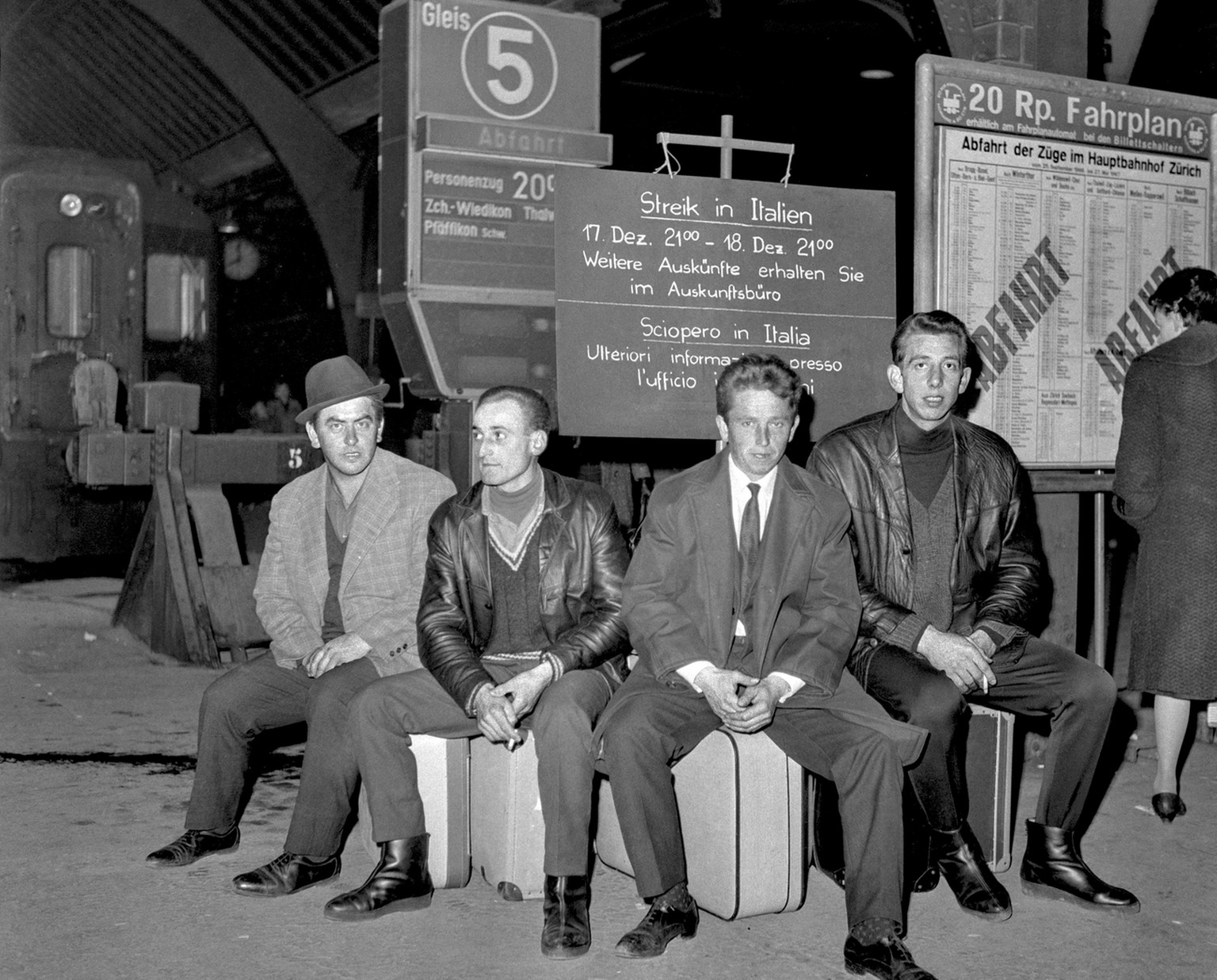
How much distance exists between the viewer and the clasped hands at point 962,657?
386 cm

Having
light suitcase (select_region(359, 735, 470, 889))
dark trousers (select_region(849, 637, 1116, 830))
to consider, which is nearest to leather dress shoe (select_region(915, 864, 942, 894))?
dark trousers (select_region(849, 637, 1116, 830))

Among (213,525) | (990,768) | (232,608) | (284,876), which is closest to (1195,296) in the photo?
(990,768)

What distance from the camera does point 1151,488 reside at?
4.67 metres

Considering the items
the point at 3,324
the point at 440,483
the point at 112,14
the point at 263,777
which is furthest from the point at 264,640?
the point at 112,14

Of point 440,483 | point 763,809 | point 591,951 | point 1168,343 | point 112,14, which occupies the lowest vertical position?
point 591,951

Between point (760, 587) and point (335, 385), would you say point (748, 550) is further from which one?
point (335, 385)

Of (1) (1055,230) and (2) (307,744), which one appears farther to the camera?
(1) (1055,230)

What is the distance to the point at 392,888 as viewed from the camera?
3.72 m

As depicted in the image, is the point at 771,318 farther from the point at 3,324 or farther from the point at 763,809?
the point at 3,324

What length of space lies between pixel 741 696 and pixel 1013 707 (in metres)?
0.89

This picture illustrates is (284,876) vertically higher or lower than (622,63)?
lower

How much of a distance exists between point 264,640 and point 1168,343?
5033 mm

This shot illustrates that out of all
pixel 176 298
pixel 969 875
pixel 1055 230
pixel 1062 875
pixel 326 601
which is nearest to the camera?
pixel 969 875

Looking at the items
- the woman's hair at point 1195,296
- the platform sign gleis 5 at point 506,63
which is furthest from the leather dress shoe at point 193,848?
the woman's hair at point 1195,296
